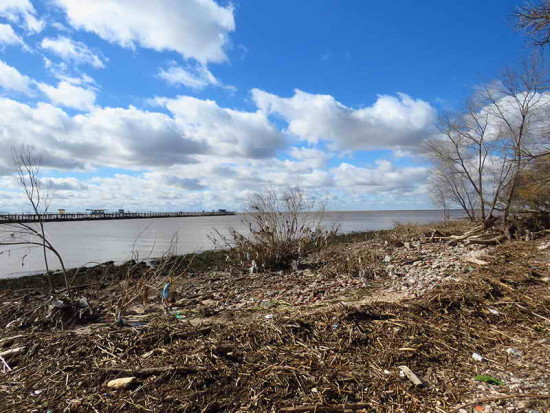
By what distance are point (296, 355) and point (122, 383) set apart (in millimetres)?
1523

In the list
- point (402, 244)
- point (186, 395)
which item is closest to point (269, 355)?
point (186, 395)

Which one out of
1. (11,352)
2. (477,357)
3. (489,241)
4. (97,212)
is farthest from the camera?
(97,212)

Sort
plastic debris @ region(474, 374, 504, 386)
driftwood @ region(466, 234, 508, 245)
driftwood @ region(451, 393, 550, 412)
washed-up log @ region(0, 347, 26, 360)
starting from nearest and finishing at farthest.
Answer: driftwood @ region(451, 393, 550, 412)
plastic debris @ region(474, 374, 504, 386)
washed-up log @ region(0, 347, 26, 360)
driftwood @ region(466, 234, 508, 245)

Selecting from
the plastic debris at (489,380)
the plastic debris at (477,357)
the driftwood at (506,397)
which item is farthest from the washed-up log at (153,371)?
the plastic debris at (477,357)

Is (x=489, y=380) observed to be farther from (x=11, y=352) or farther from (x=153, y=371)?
(x=11, y=352)

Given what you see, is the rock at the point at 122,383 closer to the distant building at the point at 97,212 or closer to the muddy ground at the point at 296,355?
the muddy ground at the point at 296,355

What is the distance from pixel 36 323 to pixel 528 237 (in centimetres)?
1347

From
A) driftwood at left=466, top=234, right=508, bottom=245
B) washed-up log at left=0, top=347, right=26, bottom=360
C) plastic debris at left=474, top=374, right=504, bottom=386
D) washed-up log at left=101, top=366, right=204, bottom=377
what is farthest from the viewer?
driftwood at left=466, top=234, right=508, bottom=245

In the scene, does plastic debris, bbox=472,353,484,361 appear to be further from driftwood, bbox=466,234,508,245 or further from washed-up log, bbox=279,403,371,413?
driftwood, bbox=466,234,508,245

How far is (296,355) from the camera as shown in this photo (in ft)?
10.9

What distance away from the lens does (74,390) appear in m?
2.81

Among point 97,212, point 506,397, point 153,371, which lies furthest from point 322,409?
point 97,212

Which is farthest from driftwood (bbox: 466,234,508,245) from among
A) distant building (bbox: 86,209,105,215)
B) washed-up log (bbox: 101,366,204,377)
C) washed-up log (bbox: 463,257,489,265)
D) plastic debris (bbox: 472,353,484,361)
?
distant building (bbox: 86,209,105,215)

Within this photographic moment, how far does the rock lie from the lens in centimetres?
279
